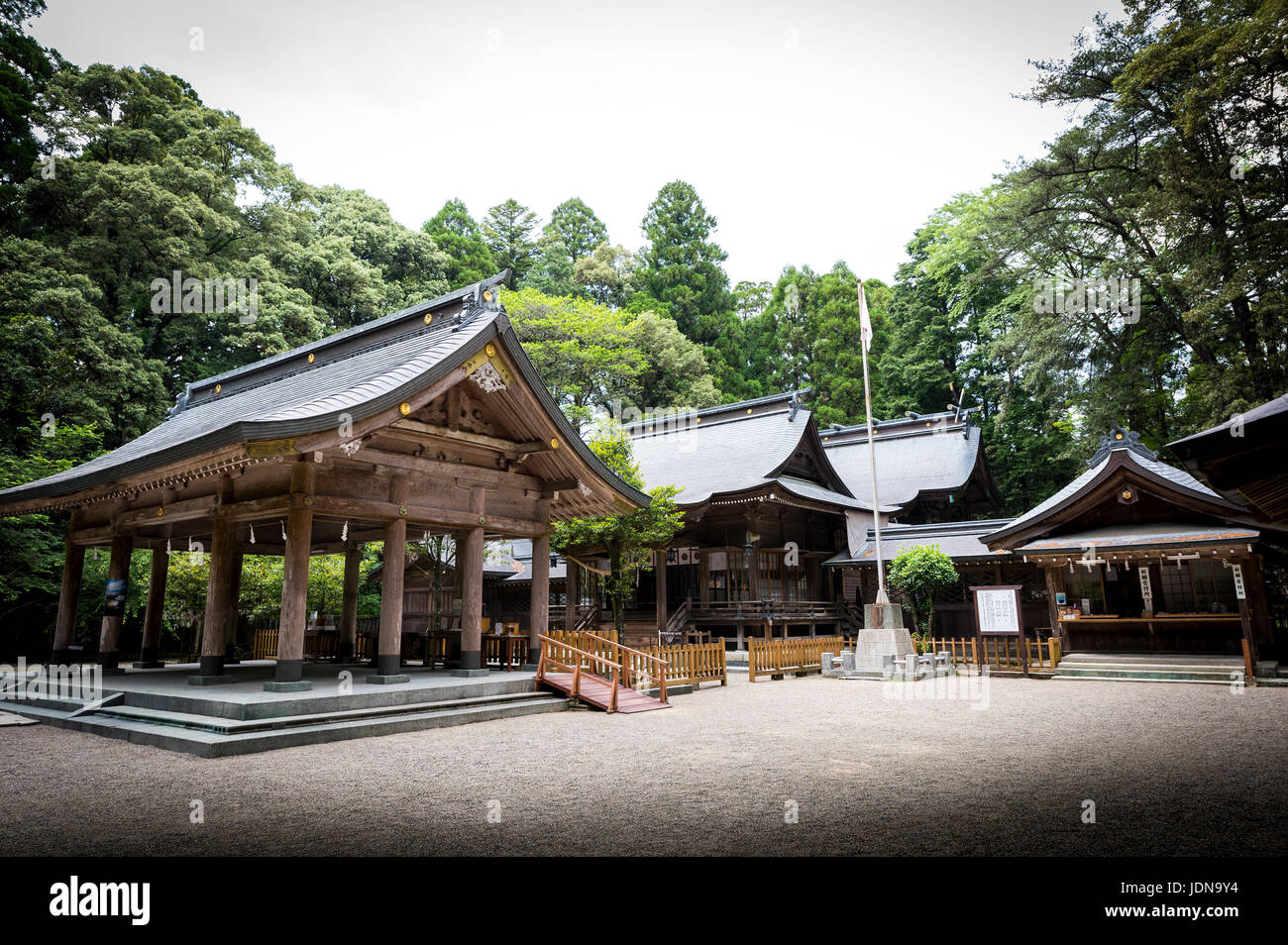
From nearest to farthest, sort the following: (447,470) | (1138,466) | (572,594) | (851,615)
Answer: (447,470), (1138,466), (572,594), (851,615)

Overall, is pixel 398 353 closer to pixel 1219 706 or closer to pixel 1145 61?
pixel 1219 706

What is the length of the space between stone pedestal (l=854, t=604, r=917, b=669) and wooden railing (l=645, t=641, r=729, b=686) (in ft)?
12.8

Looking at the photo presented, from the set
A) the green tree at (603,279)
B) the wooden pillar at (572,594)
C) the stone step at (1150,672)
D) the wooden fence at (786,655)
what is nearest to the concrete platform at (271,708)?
the wooden fence at (786,655)

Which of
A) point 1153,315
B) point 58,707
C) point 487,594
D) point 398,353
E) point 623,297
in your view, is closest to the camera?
point 58,707

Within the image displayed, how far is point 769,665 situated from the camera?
1670 centimetres

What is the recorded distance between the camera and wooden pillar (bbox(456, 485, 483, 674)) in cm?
1108

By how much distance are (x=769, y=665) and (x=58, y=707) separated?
13110 millimetres

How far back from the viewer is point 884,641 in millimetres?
16594

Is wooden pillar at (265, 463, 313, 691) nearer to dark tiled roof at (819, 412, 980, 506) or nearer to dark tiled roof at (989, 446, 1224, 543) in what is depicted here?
dark tiled roof at (989, 446, 1224, 543)

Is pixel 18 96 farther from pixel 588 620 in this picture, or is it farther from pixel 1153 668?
pixel 1153 668

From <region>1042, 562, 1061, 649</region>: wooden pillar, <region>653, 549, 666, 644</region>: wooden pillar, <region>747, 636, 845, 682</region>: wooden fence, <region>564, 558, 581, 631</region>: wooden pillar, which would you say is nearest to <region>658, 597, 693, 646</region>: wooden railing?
<region>653, 549, 666, 644</region>: wooden pillar

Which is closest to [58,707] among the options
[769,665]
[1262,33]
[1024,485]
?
[769,665]

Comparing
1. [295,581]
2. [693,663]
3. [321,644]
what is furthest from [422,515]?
[321,644]

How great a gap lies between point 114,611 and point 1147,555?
813 inches
